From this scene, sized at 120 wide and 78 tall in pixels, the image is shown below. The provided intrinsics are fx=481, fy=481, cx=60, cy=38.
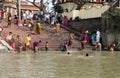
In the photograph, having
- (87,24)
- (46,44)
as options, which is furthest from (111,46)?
(87,24)

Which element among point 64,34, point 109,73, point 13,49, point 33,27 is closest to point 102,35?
point 64,34

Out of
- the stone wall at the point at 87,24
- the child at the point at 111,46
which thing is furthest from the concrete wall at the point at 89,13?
the child at the point at 111,46

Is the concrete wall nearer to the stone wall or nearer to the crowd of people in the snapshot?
the crowd of people

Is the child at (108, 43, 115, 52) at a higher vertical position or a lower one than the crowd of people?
lower

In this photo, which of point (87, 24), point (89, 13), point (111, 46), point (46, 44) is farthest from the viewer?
point (89, 13)

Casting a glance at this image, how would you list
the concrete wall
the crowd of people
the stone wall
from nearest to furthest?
the crowd of people < the stone wall < the concrete wall

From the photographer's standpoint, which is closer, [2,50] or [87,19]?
[2,50]

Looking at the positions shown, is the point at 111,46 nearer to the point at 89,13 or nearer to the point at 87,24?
the point at 87,24

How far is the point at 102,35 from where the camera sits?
37125mm

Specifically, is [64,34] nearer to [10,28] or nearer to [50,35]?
[50,35]

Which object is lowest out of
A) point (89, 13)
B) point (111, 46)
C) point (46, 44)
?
point (111, 46)

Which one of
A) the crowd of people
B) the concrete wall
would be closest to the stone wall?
the crowd of people

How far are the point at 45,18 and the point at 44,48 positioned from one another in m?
10.8

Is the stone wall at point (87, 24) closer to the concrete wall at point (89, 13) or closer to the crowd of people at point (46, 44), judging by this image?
the crowd of people at point (46, 44)
